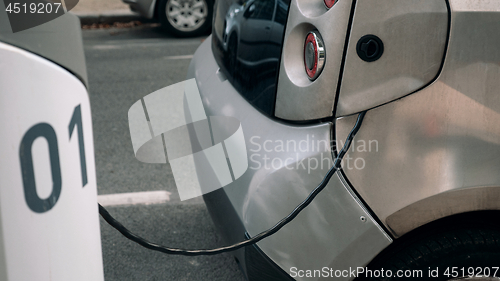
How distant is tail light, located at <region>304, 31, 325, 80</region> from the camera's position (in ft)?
4.36

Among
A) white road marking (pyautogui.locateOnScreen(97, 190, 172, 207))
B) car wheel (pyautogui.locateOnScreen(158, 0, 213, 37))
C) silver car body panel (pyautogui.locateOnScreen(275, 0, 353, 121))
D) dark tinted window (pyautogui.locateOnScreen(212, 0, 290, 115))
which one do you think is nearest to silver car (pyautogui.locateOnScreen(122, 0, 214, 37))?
car wheel (pyautogui.locateOnScreen(158, 0, 213, 37))

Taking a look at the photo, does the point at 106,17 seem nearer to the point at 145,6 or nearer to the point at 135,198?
the point at 145,6

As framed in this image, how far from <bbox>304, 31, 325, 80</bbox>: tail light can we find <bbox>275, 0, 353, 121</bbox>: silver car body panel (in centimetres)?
2

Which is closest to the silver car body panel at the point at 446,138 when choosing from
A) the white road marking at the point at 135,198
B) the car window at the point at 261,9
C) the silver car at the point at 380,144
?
the silver car at the point at 380,144

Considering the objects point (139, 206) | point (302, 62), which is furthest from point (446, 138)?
point (139, 206)

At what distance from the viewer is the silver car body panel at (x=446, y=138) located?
49.1 inches

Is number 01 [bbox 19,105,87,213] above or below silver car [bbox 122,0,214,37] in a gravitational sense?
above

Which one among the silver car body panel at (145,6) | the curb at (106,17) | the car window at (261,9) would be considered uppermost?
the car window at (261,9)

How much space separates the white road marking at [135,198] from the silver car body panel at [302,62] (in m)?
1.69

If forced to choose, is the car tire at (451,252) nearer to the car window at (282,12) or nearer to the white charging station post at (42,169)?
the car window at (282,12)

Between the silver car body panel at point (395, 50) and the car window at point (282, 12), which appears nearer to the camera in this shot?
the silver car body panel at point (395, 50)

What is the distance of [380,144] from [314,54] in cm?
31

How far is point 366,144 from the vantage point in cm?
132

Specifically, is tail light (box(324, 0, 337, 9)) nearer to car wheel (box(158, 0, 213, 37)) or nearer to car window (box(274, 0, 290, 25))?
car window (box(274, 0, 290, 25))
